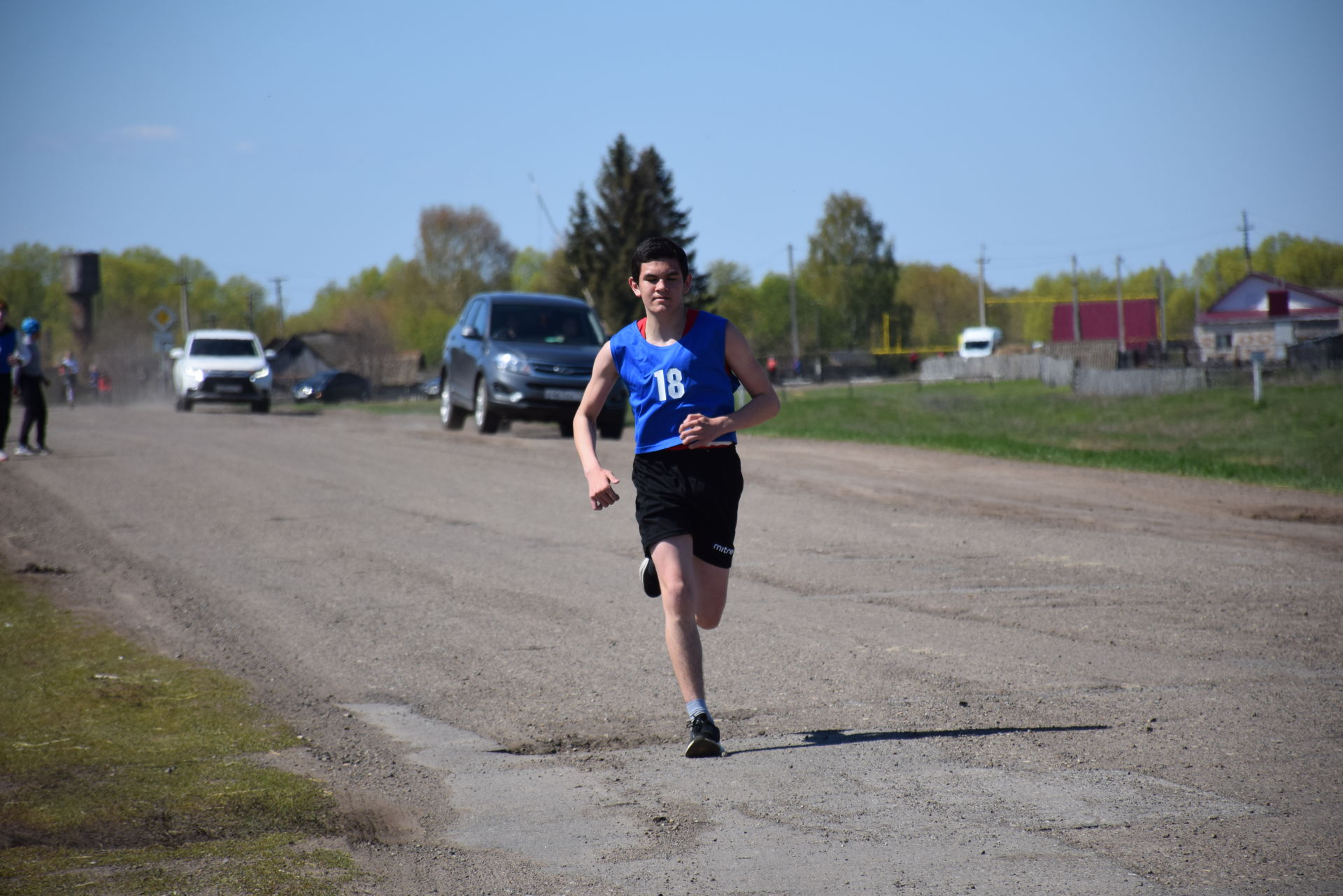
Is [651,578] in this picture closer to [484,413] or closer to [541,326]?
[484,413]

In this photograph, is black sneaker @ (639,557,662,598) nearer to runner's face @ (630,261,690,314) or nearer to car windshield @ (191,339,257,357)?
runner's face @ (630,261,690,314)

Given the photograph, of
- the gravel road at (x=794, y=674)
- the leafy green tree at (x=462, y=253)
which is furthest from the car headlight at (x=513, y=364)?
the leafy green tree at (x=462, y=253)

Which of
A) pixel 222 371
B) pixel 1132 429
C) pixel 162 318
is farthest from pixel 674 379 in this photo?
pixel 162 318

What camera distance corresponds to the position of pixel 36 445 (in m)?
18.2

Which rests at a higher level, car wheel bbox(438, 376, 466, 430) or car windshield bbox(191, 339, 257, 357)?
car windshield bbox(191, 339, 257, 357)

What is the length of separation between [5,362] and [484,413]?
663cm

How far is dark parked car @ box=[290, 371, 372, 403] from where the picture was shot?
73.1 metres

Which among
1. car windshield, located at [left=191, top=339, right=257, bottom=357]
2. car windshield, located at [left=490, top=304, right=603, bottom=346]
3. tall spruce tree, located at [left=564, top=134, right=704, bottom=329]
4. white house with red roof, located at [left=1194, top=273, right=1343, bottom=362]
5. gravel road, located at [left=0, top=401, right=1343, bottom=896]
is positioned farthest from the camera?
white house with red roof, located at [left=1194, top=273, right=1343, bottom=362]

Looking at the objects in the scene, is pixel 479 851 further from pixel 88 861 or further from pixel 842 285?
pixel 842 285

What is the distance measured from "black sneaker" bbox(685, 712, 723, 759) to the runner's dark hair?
5.54 ft

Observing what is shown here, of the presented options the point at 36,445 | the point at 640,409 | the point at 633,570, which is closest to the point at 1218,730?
the point at 640,409

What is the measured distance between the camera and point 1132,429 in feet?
82.2

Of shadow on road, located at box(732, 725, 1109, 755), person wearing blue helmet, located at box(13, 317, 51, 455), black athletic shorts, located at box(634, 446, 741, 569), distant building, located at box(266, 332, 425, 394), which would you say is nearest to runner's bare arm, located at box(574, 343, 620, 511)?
black athletic shorts, located at box(634, 446, 741, 569)

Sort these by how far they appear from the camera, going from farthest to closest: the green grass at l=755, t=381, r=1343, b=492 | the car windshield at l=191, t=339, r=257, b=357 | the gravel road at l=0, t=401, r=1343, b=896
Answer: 1. the car windshield at l=191, t=339, r=257, b=357
2. the green grass at l=755, t=381, r=1343, b=492
3. the gravel road at l=0, t=401, r=1343, b=896
